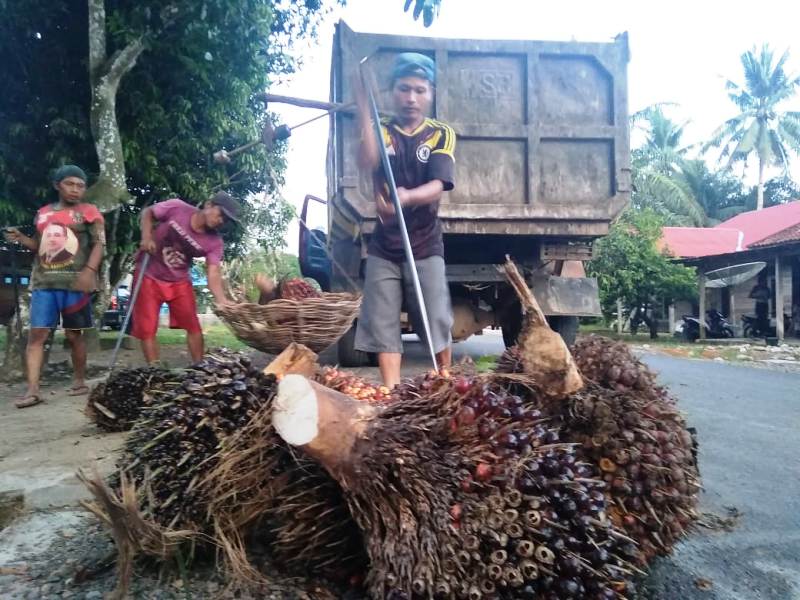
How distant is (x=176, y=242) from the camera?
14.6 feet

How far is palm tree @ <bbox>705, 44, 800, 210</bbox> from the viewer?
30.6 metres

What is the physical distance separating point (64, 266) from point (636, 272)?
1612 centimetres

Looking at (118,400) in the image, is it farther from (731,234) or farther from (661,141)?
(661,141)

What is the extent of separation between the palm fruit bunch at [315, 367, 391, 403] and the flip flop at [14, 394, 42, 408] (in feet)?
11.4

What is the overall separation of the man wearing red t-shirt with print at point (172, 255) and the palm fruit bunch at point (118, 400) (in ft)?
2.98

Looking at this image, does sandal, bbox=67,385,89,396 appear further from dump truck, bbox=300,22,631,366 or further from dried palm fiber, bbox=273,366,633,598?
dried palm fiber, bbox=273,366,633,598

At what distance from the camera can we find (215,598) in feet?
5.54

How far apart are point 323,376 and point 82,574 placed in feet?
3.04

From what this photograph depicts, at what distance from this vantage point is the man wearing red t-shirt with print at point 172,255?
4.38 metres

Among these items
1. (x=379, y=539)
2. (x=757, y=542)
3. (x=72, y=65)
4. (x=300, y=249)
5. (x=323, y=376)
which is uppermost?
(x=72, y=65)

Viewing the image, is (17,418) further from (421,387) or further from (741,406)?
(741,406)

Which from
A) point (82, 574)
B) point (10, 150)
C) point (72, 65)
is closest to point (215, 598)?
point (82, 574)

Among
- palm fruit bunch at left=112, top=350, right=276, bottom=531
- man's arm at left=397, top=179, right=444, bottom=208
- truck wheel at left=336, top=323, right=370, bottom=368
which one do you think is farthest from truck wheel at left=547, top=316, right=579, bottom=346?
palm fruit bunch at left=112, top=350, right=276, bottom=531

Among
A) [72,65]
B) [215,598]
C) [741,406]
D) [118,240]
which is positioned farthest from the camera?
[118,240]
